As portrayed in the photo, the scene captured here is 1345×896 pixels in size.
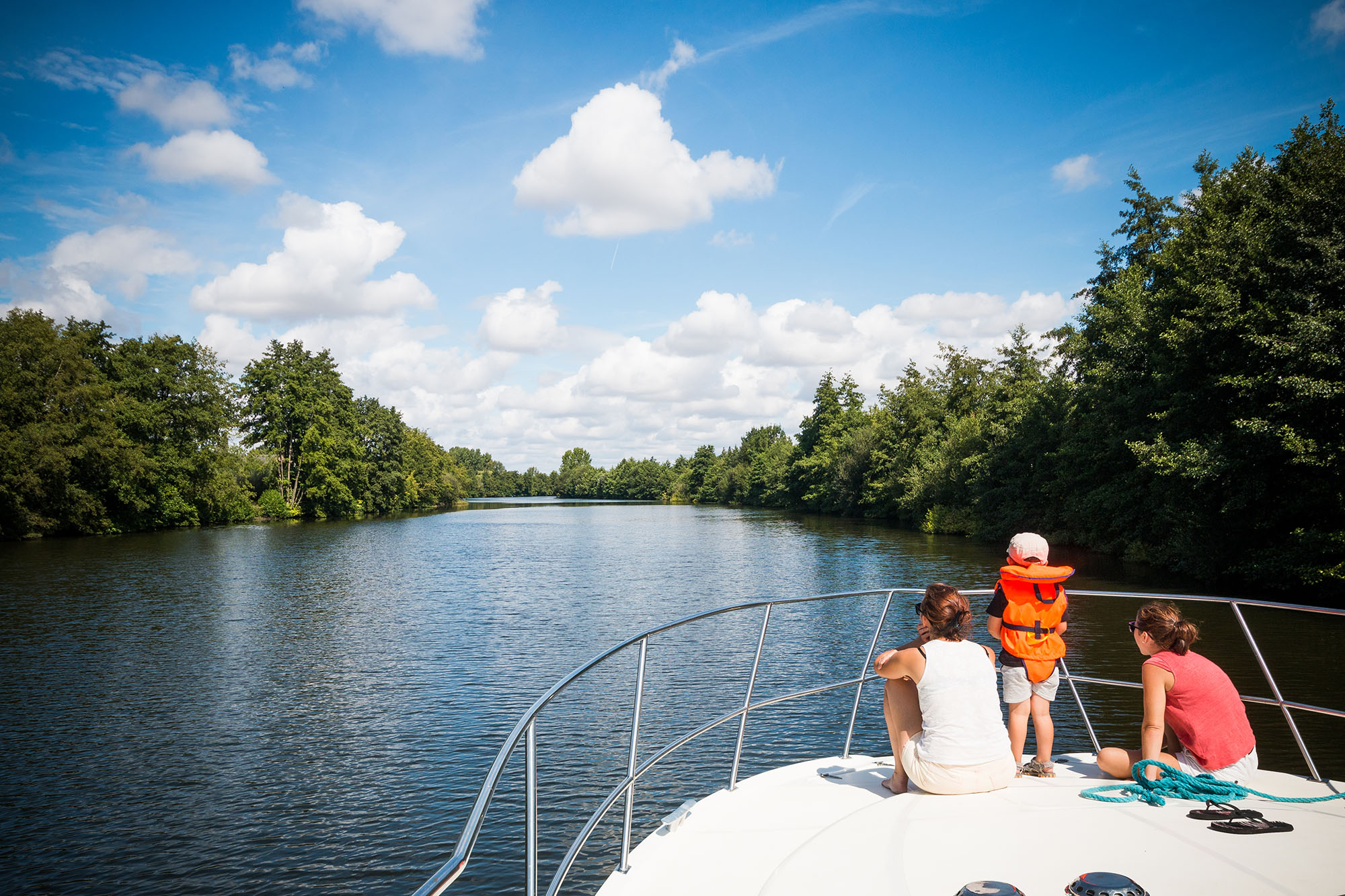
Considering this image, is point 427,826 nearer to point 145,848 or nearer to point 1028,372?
point 145,848

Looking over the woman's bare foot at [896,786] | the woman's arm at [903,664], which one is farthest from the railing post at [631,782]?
the woman's bare foot at [896,786]

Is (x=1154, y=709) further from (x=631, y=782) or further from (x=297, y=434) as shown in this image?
(x=297, y=434)

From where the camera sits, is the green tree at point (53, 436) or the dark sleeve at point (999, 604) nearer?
the dark sleeve at point (999, 604)

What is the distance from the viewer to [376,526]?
58.7 metres

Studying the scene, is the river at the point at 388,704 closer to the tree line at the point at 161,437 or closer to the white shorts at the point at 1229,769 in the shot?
the white shorts at the point at 1229,769

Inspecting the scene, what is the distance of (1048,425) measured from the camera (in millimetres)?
36406

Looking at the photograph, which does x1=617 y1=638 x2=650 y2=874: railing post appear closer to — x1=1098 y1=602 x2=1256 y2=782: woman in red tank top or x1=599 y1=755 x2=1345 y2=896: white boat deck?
x1=599 y1=755 x2=1345 y2=896: white boat deck

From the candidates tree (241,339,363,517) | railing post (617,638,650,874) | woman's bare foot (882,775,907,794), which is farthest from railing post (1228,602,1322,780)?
tree (241,339,363,517)

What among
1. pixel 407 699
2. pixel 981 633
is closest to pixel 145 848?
pixel 407 699

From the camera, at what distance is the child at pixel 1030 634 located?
4.65m

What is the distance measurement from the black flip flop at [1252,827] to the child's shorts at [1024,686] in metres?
1.26

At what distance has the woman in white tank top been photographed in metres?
4.01

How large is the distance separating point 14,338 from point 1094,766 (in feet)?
180

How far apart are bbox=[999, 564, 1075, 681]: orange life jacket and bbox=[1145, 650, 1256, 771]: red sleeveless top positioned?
72 cm
